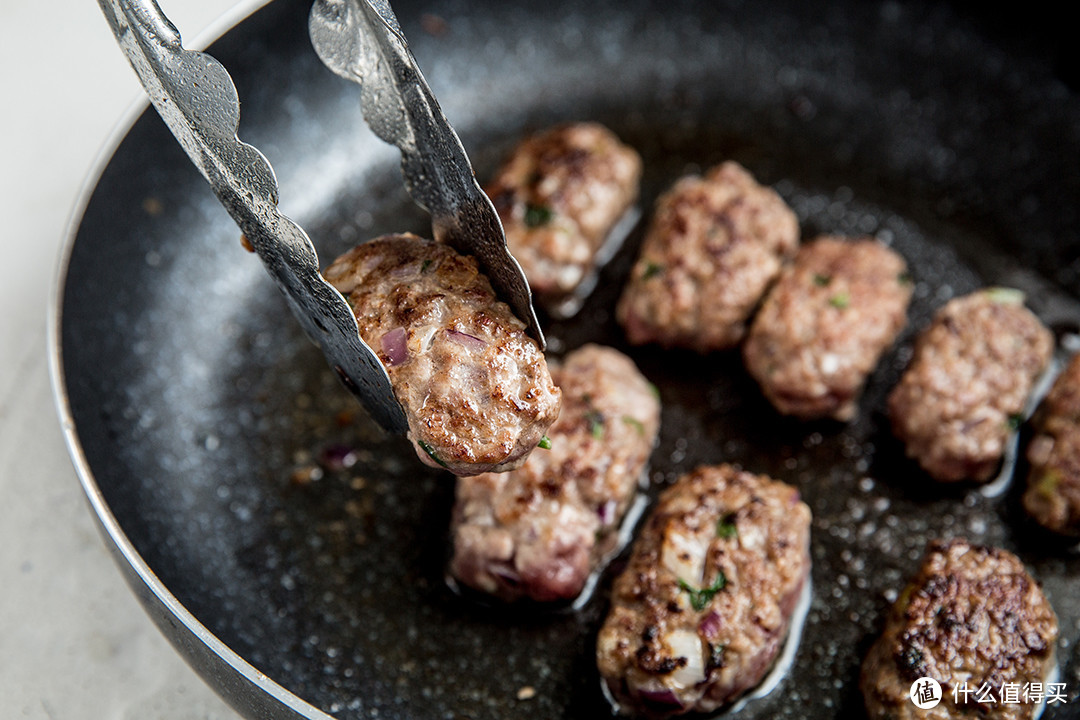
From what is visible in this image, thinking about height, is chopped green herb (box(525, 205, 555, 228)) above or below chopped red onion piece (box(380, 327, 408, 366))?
below

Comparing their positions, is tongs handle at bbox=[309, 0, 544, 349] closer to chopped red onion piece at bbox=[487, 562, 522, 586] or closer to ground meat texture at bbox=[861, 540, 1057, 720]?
chopped red onion piece at bbox=[487, 562, 522, 586]

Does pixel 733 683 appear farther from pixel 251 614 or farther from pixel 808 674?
pixel 251 614

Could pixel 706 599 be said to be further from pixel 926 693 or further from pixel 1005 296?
pixel 1005 296

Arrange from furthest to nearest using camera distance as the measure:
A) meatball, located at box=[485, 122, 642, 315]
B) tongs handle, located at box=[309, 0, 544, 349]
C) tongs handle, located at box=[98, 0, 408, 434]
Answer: meatball, located at box=[485, 122, 642, 315] < tongs handle, located at box=[309, 0, 544, 349] < tongs handle, located at box=[98, 0, 408, 434]

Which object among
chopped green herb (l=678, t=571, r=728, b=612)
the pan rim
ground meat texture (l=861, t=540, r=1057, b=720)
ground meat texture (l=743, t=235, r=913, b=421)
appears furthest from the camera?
ground meat texture (l=743, t=235, r=913, b=421)

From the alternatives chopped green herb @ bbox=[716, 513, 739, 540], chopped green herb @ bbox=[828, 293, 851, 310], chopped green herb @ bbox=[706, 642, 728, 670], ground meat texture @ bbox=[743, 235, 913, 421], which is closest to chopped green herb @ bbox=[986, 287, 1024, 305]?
ground meat texture @ bbox=[743, 235, 913, 421]

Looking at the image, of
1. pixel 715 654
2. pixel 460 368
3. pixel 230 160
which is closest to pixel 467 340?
pixel 460 368

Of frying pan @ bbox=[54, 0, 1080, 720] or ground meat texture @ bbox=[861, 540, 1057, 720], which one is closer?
ground meat texture @ bbox=[861, 540, 1057, 720]
